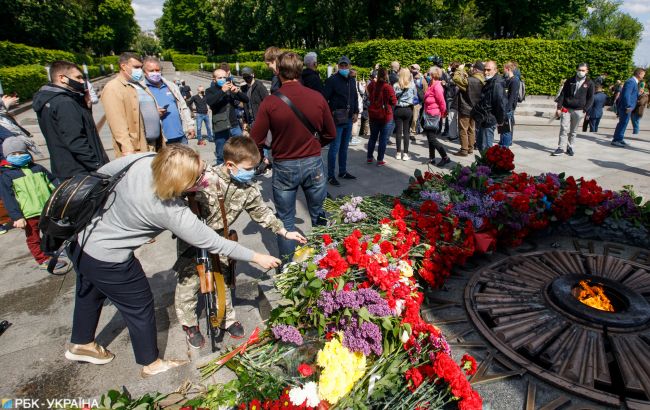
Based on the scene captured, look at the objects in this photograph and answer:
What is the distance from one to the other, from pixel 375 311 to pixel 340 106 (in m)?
4.58

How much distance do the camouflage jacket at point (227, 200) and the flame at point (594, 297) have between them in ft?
7.83

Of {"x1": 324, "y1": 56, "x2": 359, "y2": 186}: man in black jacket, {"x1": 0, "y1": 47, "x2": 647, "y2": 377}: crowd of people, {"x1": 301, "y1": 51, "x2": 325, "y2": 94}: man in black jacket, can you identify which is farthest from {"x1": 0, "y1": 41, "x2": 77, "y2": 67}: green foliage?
{"x1": 301, "y1": 51, "x2": 325, "y2": 94}: man in black jacket

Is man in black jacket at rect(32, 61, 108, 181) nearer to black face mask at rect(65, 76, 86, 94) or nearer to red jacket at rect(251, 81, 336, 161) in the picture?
black face mask at rect(65, 76, 86, 94)

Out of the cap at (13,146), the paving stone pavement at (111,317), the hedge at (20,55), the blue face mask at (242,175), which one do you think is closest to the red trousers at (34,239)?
the paving stone pavement at (111,317)

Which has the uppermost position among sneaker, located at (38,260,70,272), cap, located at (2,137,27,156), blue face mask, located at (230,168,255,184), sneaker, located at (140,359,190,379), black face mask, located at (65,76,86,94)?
black face mask, located at (65,76,86,94)

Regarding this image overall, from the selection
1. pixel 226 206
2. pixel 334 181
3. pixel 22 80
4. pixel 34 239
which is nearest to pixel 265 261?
pixel 226 206

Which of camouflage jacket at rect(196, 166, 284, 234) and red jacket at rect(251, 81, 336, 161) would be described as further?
red jacket at rect(251, 81, 336, 161)

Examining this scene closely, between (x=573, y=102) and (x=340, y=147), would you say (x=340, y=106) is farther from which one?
(x=573, y=102)

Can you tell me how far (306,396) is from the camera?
1947 millimetres

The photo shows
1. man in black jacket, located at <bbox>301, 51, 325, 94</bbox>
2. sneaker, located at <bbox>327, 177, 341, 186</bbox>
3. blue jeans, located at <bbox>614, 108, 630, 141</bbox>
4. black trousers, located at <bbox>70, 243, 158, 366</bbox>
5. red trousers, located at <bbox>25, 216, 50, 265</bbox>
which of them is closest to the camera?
black trousers, located at <bbox>70, 243, 158, 366</bbox>

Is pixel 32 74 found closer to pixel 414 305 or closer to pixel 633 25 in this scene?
pixel 414 305

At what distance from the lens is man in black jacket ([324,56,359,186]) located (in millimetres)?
6293

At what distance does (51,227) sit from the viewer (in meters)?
2.33

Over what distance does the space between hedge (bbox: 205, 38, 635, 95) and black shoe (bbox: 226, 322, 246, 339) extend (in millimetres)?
17235
